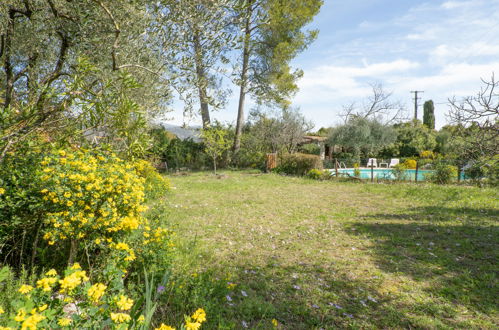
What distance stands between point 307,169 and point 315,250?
10626mm

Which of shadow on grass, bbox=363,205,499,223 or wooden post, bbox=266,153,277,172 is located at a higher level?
wooden post, bbox=266,153,277,172

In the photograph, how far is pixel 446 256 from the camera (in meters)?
4.79

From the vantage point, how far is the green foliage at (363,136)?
26141mm

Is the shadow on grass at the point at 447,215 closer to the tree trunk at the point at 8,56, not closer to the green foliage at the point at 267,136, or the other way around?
the tree trunk at the point at 8,56

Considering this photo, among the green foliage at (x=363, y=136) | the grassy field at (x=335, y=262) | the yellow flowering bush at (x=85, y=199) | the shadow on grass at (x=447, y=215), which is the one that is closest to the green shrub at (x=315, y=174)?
the grassy field at (x=335, y=262)

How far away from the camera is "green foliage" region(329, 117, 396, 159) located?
1029 inches

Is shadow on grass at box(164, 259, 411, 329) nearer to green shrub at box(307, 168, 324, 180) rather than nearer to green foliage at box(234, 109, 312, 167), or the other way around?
green shrub at box(307, 168, 324, 180)

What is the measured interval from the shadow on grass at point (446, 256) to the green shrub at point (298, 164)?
324 inches

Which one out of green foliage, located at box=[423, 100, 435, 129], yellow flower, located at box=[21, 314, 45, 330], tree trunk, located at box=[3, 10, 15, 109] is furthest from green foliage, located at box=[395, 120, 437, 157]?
yellow flower, located at box=[21, 314, 45, 330]

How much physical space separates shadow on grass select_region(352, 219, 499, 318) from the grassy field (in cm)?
2

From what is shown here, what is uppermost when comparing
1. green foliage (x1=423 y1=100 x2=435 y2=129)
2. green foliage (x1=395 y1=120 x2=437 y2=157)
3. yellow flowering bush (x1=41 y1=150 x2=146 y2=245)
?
green foliage (x1=423 y1=100 x2=435 y2=129)

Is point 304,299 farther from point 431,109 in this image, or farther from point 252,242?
point 431,109

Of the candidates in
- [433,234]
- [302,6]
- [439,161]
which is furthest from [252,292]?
[302,6]

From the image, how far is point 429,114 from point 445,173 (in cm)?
3326
